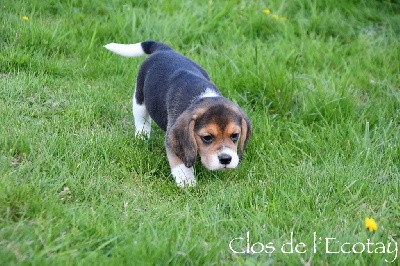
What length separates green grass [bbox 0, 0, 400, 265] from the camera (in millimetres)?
3680

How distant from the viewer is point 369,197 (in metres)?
4.46

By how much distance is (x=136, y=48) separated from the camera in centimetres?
599

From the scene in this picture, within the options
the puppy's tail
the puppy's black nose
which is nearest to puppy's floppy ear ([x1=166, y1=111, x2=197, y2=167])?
the puppy's black nose

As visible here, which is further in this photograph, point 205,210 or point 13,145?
point 13,145

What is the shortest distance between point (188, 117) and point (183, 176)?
468 millimetres

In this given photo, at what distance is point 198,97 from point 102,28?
105 inches

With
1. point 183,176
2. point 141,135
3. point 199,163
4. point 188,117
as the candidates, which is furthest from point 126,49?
point 183,176

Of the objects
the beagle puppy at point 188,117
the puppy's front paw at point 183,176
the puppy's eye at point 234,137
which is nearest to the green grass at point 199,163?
the puppy's front paw at point 183,176

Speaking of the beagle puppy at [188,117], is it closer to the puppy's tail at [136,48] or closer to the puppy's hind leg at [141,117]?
the puppy's hind leg at [141,117]

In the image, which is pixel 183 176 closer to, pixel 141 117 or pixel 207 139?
pixel 207 139

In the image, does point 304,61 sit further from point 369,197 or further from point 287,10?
point 369,197

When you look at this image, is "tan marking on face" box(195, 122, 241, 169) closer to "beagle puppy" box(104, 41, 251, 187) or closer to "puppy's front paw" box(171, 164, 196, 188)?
"beagle puppy" box(104, 41, 251, 187)

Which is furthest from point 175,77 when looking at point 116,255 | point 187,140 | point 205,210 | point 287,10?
point 287,10

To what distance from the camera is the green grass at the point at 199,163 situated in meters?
3.68
